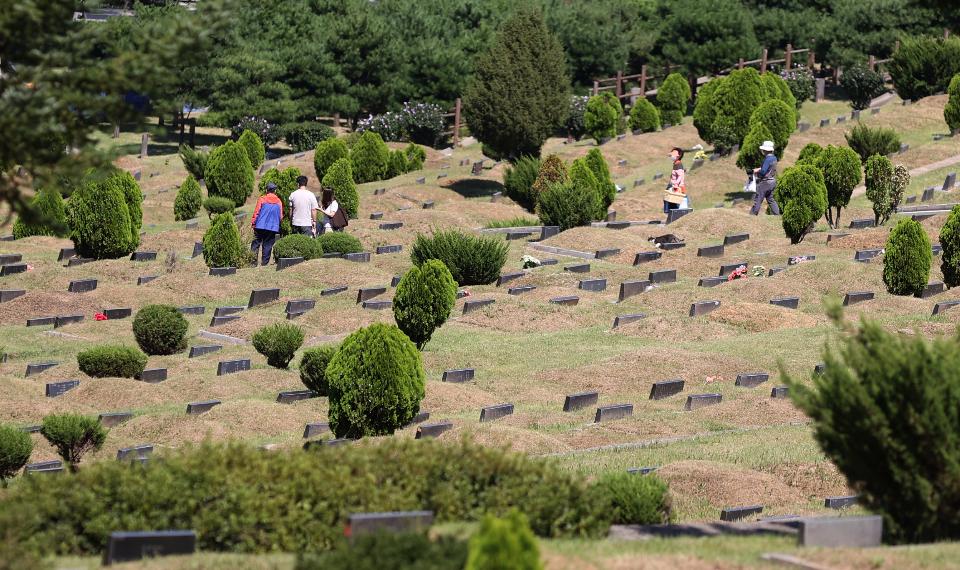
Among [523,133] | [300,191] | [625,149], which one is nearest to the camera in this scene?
[300,191]

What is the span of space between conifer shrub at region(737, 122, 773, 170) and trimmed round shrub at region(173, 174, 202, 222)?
535 inches

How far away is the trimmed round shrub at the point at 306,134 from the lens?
5006 cm

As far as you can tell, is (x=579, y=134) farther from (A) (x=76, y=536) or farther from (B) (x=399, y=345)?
(A) (x=76, y=536)

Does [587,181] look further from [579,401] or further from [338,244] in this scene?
[579,401]

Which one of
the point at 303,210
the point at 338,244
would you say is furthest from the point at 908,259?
the point at 303,210

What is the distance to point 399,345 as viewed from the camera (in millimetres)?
15812

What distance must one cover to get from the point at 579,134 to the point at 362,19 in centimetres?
906

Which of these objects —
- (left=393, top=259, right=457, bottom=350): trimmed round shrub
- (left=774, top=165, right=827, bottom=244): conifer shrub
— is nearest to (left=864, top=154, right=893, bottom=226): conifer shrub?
(left=774, top=165, right=827, bottom=244): conifer shrub

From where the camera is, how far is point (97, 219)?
1056 inches

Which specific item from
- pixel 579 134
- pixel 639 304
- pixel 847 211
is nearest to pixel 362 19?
pixel 579 134

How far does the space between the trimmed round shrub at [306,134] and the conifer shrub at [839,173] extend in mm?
24036

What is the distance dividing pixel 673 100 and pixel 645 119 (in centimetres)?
216

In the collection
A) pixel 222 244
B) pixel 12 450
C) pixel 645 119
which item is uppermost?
pixel 12 450

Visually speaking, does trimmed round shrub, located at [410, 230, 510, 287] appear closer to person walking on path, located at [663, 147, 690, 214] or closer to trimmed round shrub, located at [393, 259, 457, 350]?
trimmed round shrub, located at [393, 259, 457, 350]
